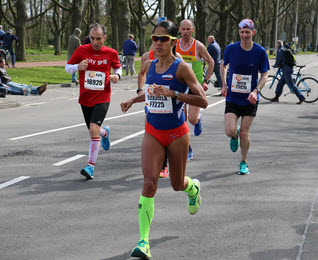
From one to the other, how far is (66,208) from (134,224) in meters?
0.87

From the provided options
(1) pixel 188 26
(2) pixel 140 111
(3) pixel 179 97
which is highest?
(1) pixel 188 26

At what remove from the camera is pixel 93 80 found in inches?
269

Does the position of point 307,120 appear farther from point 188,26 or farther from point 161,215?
point 161,215

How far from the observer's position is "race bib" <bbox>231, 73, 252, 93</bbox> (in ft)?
22.9

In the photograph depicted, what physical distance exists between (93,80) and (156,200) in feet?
6.72

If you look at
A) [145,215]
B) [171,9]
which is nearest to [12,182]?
[145,215]

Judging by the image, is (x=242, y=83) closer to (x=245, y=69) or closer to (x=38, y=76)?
(x=245, y=69)

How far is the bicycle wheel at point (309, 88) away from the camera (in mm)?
16359

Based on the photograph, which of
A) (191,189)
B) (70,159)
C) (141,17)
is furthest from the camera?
(141,17)

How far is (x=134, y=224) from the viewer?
479 centimetres

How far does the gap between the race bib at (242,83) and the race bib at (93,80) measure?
1785 mm

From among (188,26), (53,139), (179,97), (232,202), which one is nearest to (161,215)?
(232,202)

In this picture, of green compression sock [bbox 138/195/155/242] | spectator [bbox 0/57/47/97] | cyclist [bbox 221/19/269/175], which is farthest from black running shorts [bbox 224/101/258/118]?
spectator [bbox 0/57/47/97]

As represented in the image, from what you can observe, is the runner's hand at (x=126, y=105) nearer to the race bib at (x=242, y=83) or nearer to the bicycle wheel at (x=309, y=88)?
the race bib at (x=242, y=83)
